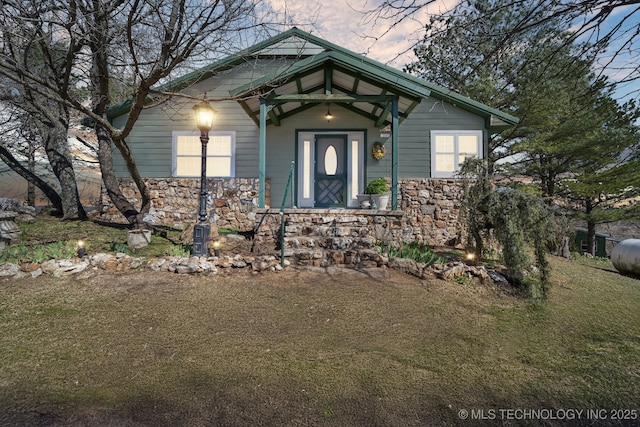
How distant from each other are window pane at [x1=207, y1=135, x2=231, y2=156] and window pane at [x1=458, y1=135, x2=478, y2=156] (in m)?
6.36

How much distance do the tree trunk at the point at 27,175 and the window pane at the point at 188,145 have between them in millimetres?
3534

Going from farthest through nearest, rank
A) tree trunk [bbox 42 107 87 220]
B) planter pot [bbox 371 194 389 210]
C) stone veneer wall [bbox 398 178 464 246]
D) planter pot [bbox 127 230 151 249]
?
stone veneer wall [bbox 398 178 464 246], tree trunk [bbox 42 107 87 220], planter pot [bbox 371 194 389 210], planter pot [bbox 127 230 151 249]

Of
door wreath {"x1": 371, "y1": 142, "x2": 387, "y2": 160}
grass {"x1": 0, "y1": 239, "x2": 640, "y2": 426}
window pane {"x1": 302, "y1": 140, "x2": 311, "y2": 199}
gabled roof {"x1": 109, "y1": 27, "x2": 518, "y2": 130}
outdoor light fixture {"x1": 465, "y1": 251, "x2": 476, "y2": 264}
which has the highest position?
gabled roof {"x1": 109, "y1": 27, "x2": 518, "y2": 130}

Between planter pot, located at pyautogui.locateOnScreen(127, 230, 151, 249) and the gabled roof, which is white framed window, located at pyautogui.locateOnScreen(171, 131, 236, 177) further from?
planter pot, located at pyautogui.locateOnScreen(127, 230, 151, 249)

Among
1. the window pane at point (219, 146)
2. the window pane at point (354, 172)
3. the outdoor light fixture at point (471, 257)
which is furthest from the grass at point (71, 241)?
the outdoor light fixture at point (471, 257)

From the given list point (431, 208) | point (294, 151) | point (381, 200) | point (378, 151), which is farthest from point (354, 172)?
point (431, 208)

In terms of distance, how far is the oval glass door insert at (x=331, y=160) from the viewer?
8.27m

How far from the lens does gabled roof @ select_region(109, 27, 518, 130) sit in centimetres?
566

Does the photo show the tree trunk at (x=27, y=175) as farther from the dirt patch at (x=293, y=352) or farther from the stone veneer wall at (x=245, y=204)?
the dirt patch at (x=293, y=352)

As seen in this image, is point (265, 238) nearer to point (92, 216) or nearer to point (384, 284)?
point (384, 284)

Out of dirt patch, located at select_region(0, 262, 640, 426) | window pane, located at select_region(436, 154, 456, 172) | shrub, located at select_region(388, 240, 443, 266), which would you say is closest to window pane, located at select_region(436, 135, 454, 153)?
window pane, located at select_region(436, 154, 456, 172)

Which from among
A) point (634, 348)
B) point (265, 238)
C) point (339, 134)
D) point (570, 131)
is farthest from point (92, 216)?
point (570, 131)

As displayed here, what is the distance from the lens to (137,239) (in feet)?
17.9

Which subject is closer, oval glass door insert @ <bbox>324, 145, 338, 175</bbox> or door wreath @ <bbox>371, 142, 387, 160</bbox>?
door wreath @ <bbox>371, 142, 387, 160</bbox>
